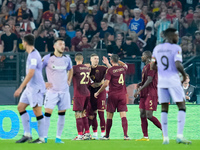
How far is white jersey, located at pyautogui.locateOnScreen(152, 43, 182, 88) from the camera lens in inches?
347

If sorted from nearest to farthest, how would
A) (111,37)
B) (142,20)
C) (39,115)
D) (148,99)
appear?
(39,115) < (148,99) < (111,37) < (142,20)

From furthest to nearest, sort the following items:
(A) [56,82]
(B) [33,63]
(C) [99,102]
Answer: (C) [99,102] → (A) [56,82] → (B) [33,63]

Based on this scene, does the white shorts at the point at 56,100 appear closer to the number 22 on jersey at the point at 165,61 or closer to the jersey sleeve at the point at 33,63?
the jersey sleeve at the point at 33,63

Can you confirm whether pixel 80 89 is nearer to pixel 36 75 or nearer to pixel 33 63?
pixel 36 75

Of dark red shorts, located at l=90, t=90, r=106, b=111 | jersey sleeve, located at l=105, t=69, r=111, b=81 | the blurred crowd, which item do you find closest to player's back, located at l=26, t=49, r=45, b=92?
jersey sleeve, located at l=105, t=69, r=111, b=81

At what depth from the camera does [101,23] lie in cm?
1861

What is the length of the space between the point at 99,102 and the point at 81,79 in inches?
36.6

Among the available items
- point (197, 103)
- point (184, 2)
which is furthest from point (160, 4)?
point (197, 103)

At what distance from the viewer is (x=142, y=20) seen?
18875 mm

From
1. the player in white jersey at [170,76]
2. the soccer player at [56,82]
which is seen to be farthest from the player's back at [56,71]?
the player in white jersey at [170,76]

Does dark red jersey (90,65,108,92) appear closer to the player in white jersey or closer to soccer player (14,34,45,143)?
soccer player (14,34,45,143)

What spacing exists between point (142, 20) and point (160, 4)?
1.27 meters

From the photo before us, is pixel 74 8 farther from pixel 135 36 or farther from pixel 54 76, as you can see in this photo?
pixel 54 76

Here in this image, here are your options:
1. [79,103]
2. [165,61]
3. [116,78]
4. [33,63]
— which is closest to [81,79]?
[79,103]
